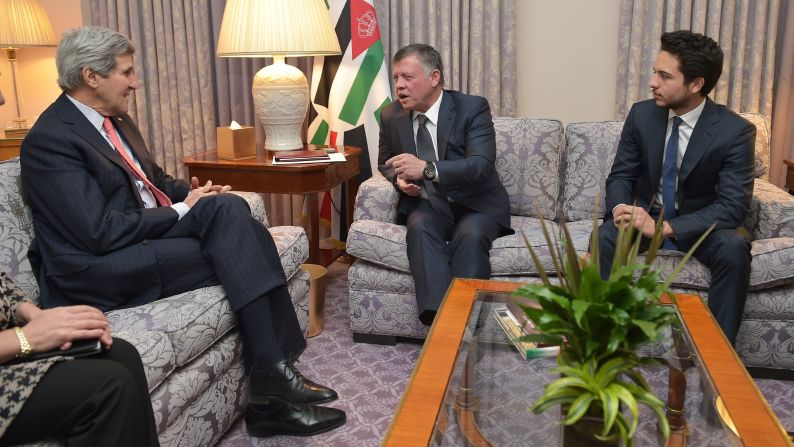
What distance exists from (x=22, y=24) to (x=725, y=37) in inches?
132

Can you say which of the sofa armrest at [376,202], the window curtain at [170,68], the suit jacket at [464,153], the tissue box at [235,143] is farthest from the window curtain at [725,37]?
the window curtain at [170,68]

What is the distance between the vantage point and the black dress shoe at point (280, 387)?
2.15 metres

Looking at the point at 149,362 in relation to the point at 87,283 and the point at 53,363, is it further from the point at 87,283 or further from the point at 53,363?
the point at 87,283

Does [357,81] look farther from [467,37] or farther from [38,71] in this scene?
[38,71]

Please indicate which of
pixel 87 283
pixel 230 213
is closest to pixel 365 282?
pixel 230 213

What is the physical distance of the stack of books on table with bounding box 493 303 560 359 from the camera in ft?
5.56

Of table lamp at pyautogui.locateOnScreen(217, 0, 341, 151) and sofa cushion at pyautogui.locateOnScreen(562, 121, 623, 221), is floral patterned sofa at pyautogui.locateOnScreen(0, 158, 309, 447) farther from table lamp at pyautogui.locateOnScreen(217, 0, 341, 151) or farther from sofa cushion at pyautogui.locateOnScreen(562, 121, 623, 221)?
sofa cushion at pyautogui.locateOnScreen(562, 121, 623, 221)

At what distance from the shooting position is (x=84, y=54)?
214cm

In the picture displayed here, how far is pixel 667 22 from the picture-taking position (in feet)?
11.1

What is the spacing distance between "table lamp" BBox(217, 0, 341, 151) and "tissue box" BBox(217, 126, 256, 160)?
0.10 meters

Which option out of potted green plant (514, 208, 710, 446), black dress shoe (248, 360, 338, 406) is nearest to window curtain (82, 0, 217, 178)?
black dress shoe (248, 360, 338, 406)

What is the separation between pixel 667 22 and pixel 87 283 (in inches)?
108

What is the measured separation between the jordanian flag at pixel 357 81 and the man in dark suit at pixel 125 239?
4.55 ft

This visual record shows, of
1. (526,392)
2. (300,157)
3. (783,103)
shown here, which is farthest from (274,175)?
(783,103)
